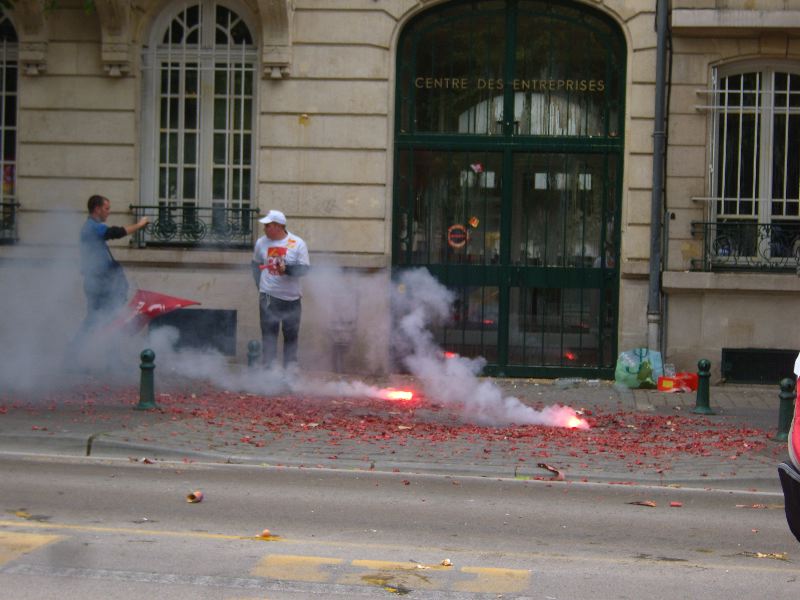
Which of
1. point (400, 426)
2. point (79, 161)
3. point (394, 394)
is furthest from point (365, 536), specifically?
point (79, 161)

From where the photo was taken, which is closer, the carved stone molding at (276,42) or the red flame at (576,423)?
the red flame at (576,423)

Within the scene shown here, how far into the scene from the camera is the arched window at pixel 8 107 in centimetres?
→ 1588

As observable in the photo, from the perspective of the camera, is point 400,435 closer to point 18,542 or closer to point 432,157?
point 18,542

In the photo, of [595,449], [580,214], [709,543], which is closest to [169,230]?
[580,214]

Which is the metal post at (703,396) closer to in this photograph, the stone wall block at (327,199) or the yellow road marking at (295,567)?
the stone wall block at (327,199)

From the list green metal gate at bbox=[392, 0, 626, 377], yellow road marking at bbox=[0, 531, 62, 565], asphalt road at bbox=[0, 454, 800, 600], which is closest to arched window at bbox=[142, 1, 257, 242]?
green metal gate at bbox=[392, 0, 626, 377]

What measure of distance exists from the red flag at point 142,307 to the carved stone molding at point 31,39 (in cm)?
359

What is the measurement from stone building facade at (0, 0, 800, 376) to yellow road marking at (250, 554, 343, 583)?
8.51 m

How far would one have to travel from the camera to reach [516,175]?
1534 centimetres

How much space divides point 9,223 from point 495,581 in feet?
36.9

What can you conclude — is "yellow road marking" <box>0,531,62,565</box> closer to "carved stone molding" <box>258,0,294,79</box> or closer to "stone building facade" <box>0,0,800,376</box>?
"stone building facade" <box>0,0,800,376</box>

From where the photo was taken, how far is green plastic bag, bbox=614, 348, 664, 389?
14.4 meters

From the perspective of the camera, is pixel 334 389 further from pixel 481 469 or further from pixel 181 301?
pixel 481 469

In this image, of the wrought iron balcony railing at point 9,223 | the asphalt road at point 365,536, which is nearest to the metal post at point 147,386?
the asphalt road at point 365,536
